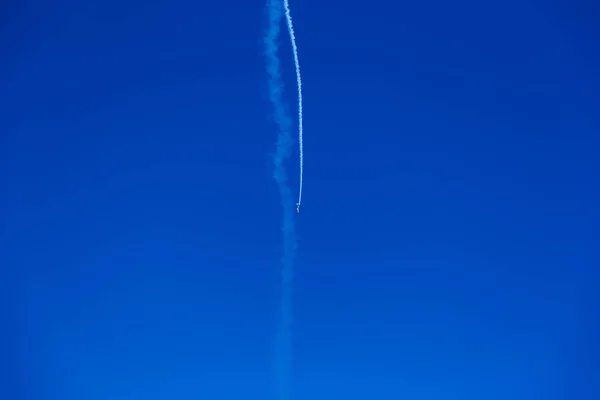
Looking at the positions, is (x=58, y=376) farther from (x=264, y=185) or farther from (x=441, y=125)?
(x=441, y=125)

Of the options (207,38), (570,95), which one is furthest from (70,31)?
(570,95)

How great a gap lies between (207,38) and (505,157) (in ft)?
4.88

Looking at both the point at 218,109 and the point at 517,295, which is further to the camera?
the point at 517,295

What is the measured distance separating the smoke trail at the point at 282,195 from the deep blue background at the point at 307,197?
0.14 feet

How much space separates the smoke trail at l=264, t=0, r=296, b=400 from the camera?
2.19 meters

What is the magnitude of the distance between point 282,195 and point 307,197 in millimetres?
116

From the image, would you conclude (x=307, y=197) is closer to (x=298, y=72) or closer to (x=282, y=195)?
(x=282, y=195)

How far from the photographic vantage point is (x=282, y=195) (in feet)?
7.61

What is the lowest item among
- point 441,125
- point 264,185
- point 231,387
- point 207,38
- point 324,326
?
point 231,387

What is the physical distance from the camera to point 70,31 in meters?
2.25

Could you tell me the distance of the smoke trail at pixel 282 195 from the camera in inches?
86.2

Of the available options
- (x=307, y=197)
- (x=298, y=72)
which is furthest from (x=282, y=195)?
(x=298, y=72)

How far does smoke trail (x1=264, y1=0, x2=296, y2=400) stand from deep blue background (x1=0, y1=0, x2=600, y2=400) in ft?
0.14

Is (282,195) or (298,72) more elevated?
(298,72)
